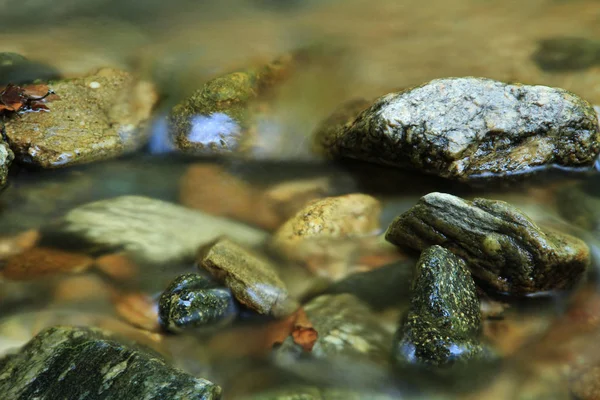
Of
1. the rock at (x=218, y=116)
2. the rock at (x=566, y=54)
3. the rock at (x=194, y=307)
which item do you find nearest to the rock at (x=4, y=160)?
the rock at (x=218, y=116)

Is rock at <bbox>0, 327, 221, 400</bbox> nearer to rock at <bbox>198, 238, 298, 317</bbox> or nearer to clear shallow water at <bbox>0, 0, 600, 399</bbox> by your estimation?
clear shallow water at <bbox>0, 0, 600, 399</bbox>

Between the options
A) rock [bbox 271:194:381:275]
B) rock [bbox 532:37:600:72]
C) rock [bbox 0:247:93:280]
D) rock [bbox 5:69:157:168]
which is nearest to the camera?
rock [bbox 0:247:93:280]

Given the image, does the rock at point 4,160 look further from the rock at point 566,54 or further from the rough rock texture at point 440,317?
the rock at point 566,54

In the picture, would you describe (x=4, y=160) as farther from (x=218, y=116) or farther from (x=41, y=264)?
(x=218, y=116)

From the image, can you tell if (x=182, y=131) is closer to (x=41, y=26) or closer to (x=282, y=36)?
(x=282, y=36)

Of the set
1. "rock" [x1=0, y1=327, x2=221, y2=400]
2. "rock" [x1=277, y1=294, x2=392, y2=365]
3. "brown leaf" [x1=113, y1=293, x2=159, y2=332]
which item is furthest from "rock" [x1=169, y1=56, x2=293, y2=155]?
"rock" [x1=0, y1=327, x2=221, y2=400]

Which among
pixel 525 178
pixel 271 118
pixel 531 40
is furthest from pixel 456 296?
pixel 531 40
